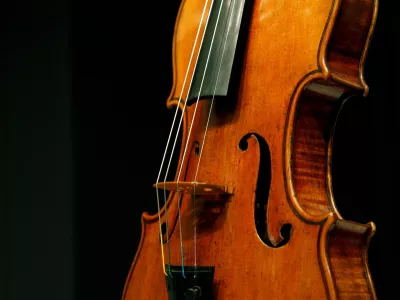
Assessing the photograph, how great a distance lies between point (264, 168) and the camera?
1150mm

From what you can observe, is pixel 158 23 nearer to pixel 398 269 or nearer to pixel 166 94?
pixel 166 94

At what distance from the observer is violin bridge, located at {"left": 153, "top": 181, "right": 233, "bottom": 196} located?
1.16m

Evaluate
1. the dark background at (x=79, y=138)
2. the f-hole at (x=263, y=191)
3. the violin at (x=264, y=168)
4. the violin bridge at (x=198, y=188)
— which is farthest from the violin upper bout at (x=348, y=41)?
the dark background at (x=79, y=138)

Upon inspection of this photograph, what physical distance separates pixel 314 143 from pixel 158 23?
2.87 ft

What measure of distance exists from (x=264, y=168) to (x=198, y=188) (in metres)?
0.12

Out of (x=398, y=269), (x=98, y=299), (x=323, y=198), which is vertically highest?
(x=323, y=198)

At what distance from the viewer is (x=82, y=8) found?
1.87 m

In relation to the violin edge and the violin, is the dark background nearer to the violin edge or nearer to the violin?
the violin

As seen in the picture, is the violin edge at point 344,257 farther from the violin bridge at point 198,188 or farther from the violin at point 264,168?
the violin bridge at point 198,188

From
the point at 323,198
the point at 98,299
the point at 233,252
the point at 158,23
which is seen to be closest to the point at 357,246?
the point at 323,198

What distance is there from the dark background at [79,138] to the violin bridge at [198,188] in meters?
0.67

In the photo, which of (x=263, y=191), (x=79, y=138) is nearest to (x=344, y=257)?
(x=263, y=191)

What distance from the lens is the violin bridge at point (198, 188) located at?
45.8 inches

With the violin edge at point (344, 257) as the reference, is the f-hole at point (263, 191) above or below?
above
